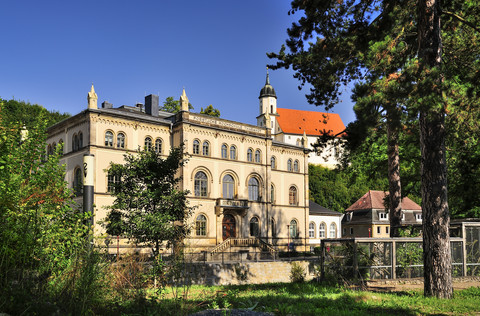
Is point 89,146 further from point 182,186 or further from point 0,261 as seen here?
point 0,261

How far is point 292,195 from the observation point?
164 feet

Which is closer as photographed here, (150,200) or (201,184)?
(150,200)

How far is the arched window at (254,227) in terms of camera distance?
4372 centimetres

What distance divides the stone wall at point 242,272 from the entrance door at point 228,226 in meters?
15.0

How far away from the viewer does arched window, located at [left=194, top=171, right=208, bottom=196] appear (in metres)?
40.1

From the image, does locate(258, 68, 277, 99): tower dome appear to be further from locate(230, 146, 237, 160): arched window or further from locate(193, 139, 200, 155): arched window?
locate(193, 139, 200, 155): arched window

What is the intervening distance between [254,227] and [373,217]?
2756 cm

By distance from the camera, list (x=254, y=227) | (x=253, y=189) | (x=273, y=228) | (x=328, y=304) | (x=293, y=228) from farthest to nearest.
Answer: (x=293, y=228) < (x=273, y=228) < (x=253, y=189) < (x=254, y=227) < (x=328, y=304)

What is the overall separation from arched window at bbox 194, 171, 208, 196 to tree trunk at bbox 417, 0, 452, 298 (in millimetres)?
28428

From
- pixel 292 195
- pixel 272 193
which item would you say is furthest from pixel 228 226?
pixel 292 195

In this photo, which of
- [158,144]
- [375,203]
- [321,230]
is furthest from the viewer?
[375,203]

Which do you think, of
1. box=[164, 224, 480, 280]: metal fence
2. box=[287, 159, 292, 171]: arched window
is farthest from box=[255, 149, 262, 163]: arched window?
box=[164, 224, 480, 280]: metal fence

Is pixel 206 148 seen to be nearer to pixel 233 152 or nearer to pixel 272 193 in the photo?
pixel 233 152

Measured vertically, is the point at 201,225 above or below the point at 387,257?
above
